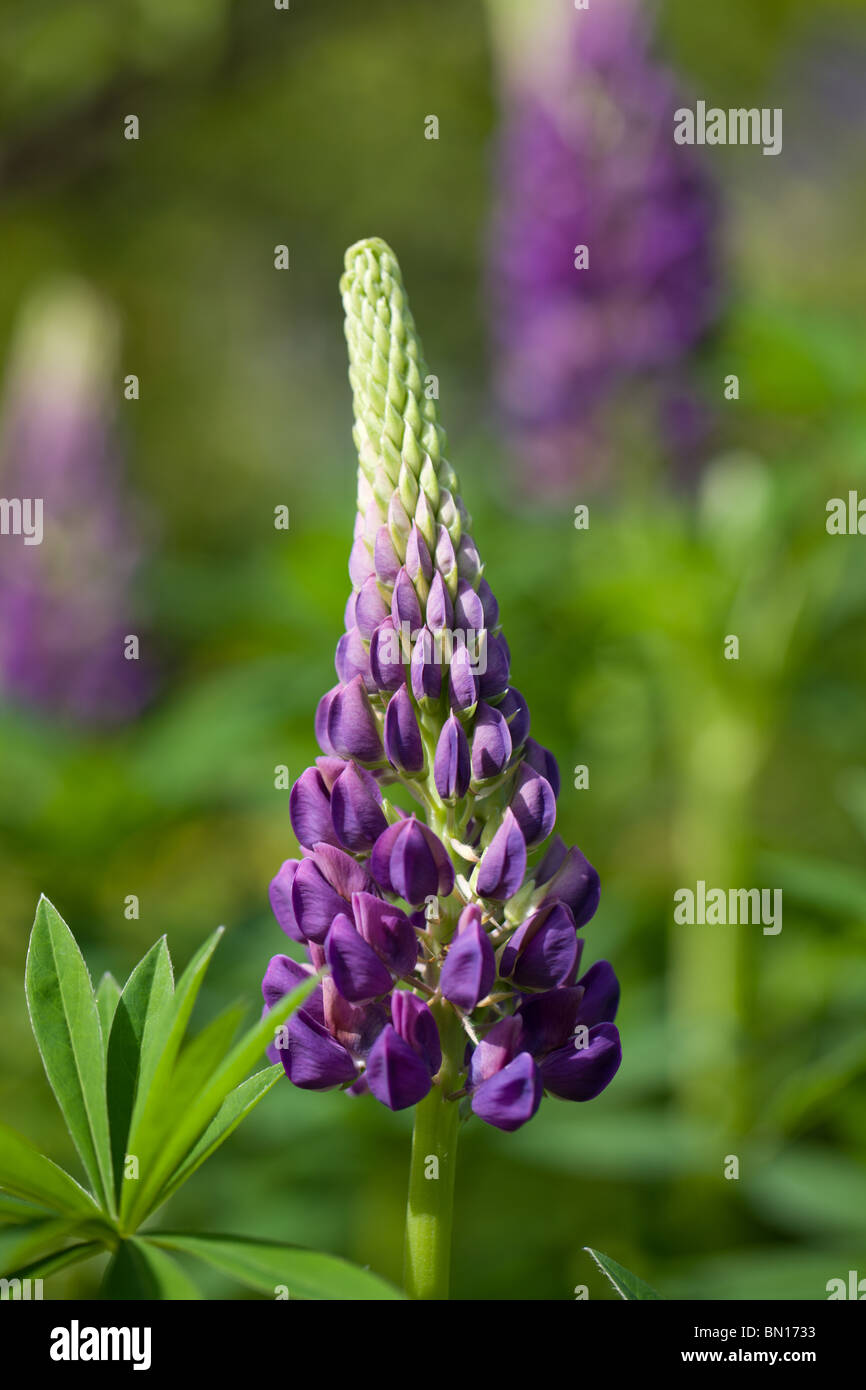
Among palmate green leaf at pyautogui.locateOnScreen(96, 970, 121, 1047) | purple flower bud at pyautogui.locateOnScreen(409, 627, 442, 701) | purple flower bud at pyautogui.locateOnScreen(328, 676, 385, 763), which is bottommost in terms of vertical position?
palmate green leaf at pyautogui.locateOnScreen(96, 970, 121, 1047)

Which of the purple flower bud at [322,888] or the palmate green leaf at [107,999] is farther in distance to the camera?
the palmate green leaf at [107,999]

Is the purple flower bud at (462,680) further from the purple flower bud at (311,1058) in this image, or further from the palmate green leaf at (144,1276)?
the palmate green leaf at (144,1276)

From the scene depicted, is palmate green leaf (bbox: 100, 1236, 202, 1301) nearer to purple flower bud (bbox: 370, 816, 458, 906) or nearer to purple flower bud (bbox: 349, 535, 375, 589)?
purple flower bud (bbox: 370, 816, 458, 906)

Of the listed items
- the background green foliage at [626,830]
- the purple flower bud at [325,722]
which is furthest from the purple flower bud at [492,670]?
the background green foliage at [626,830]

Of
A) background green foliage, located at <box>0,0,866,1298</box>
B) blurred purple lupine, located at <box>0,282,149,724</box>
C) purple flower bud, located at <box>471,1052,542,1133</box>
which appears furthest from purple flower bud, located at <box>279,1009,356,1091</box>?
blurred purple lupine, located at <box>0,282,149,724</box>

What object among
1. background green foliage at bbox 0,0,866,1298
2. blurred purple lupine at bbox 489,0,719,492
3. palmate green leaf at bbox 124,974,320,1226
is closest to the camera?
palmate green leaf at bbox 124,974,320,1226

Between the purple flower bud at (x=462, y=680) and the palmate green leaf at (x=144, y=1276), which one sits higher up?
the purple flower bud at (x=462, y=680)
